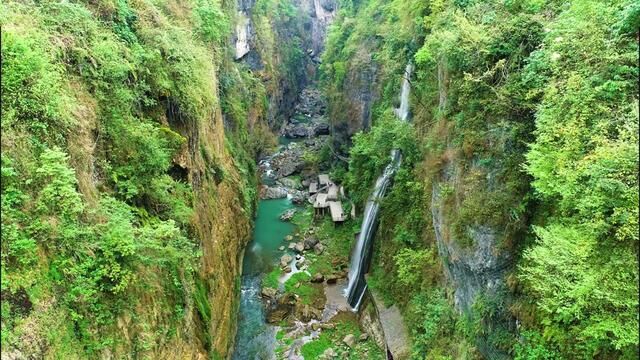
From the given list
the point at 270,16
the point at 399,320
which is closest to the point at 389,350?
the point at 399,320

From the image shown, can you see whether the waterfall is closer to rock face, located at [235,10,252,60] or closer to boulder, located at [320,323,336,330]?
boulder, located at [320,323,336,330]

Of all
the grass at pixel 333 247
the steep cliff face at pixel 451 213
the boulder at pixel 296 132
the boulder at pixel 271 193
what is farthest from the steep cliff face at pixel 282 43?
the steep cliff face at pixel 451 213

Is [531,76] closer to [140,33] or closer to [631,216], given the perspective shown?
[631,216]

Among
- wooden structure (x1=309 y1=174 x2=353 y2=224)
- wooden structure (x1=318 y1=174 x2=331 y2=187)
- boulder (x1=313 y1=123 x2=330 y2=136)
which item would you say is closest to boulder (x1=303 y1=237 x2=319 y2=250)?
wooden structure (x1=309 y1=174 x2=353 y2=224)

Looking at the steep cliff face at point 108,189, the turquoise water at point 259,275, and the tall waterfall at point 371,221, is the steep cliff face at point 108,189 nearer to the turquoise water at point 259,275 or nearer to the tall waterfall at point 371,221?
the turquoise water at point 259,275

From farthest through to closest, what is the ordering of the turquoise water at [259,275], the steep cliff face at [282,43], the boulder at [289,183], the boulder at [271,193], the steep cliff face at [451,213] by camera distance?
1. the steep cliff face at [282,43]
2. the boulder at [289,183]
3. the boulder at [271,193]
4. the turquoise water at [259,275]
5. the steep cliff face at [451,213]

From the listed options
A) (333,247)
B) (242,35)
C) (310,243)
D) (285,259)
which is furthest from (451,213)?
(242,35)

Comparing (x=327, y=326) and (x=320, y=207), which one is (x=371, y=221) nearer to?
(x=327, y=326)
